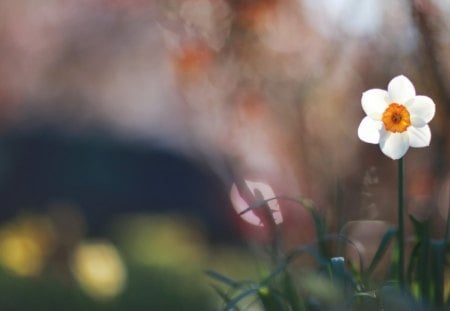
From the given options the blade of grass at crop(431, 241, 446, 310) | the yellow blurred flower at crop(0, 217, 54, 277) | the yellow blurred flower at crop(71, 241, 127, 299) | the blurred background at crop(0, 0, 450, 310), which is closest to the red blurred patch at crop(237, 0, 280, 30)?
the blurred background at crop(0, 0, 450, 310)

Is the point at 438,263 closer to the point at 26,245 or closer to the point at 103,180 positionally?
the point at 26,245

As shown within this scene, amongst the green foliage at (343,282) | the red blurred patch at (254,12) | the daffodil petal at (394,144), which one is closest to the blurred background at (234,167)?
the red blurred patch at (254,12)

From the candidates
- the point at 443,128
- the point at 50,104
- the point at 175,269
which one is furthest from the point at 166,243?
the point at 50,104

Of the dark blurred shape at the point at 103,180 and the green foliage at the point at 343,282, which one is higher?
the dark blurred shape at the point at 103,180

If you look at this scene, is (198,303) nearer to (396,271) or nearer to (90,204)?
(396,271)

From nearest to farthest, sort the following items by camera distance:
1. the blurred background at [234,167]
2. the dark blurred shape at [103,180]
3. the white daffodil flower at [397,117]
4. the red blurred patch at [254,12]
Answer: the white daffodil flower at [397,117] < the blurred background at [234,167] < the red blurred patch at [254,12] < the dark blurred shape at [103,180]

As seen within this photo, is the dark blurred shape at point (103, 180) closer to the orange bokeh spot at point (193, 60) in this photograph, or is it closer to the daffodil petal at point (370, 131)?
the orange bokeh spot at point (193, 60)

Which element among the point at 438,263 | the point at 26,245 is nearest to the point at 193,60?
the point at 26,245
